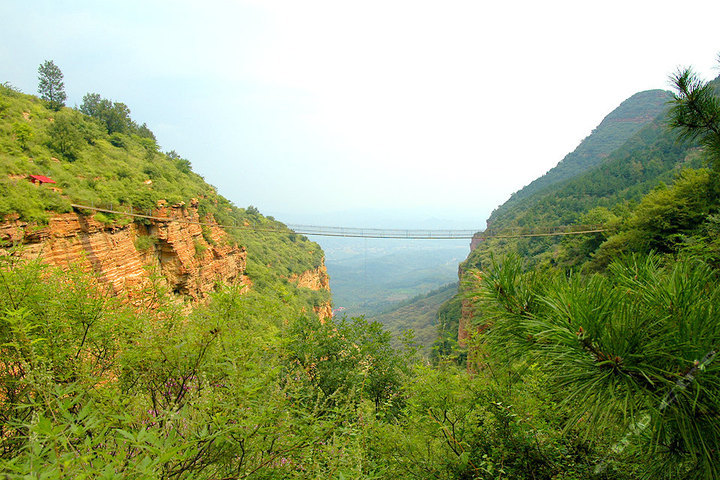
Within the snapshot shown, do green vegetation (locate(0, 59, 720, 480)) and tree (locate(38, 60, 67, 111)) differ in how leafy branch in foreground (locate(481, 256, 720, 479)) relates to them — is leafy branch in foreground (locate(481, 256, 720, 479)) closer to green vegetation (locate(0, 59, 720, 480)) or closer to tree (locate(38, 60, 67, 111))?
green vegetation (locate(0, 59, 720, 480))

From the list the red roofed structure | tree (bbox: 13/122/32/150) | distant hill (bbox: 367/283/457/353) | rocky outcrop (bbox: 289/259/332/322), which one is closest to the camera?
the red roofed structure

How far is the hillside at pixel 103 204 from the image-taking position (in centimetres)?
1003

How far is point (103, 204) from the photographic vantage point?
12.5 meters

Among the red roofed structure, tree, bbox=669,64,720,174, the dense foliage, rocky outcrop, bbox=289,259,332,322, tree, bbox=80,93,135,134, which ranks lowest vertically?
rocky outcrop, bbox=289,259,332,322

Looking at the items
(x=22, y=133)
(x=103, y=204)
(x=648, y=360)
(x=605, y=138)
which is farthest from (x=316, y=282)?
(x=605, y=138)

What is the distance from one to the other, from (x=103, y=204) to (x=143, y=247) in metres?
2.49

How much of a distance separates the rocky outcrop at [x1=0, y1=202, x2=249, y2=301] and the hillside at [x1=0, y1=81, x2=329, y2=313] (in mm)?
39

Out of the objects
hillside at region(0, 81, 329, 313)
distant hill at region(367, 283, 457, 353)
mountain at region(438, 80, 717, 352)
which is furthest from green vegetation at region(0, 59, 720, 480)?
distant hill at region(367, 283, 457, 353)

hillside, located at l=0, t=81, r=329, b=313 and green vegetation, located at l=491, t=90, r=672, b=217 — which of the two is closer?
hillside, located at l=0, t=81, r=329, b=313

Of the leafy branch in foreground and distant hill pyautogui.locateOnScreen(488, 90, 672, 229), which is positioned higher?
distant hill pyautogui.locateOnScreen(488, 90, 672, 229)

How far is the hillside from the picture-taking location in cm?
1003

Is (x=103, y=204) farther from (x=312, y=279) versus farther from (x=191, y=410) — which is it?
(x=312, y=279)

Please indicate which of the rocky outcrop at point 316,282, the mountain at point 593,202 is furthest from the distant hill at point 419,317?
the rocky outcrop at point 316,282

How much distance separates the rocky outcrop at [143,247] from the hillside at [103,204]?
39 millimetres
